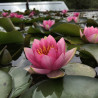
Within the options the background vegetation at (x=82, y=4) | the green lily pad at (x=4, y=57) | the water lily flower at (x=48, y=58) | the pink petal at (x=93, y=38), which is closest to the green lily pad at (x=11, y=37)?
the green lily pad at (x=4, y=57)

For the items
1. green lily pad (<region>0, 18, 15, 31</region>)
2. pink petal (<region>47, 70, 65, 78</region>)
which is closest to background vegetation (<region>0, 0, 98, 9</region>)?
green lily pad (<region>0, 18, 15, 31</region>)

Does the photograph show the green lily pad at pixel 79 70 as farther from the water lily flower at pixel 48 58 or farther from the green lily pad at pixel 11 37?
the green lily pad at pixel 11 37

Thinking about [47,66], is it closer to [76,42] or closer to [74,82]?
[74,82]

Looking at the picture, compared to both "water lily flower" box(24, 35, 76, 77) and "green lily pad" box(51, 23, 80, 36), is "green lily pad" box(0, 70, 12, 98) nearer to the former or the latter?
"water lily flower" box(24, 35, 76, 77)

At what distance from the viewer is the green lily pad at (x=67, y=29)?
36.7 inches

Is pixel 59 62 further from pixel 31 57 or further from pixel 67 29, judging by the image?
pixel 67 29

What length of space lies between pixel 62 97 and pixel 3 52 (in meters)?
0.36

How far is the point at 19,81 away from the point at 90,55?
37 centimetres

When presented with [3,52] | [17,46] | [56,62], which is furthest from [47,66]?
[17,46]

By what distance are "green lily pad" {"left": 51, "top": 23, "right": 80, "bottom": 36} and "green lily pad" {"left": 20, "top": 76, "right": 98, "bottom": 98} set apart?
49cm

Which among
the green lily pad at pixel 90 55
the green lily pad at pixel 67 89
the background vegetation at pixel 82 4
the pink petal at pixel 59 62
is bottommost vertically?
the background vegetation at pixel 82 4

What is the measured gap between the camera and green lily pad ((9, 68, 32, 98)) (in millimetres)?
466

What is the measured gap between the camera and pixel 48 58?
500 millimetres

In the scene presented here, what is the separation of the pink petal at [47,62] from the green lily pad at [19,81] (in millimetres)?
70
